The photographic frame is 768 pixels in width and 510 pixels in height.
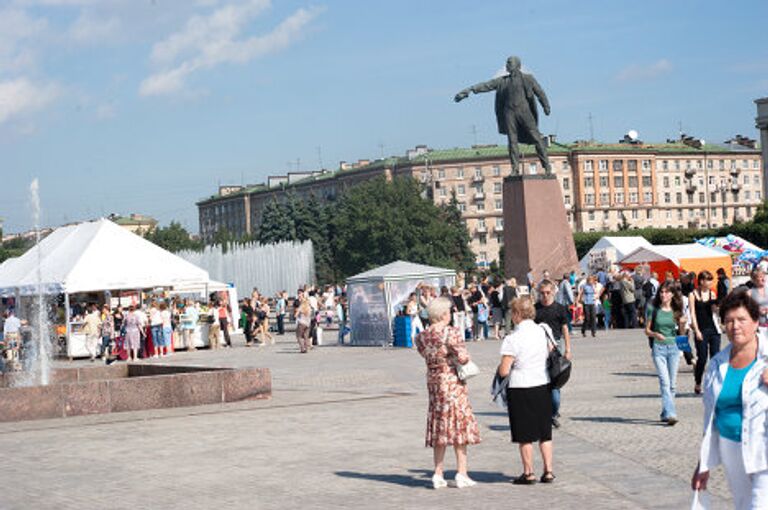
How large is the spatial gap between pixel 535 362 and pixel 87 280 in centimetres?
2709

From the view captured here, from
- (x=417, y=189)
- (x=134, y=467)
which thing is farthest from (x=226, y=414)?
(x=417, y=189)

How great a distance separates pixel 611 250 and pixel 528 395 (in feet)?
109

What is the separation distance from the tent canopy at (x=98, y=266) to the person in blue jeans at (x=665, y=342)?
23.9m

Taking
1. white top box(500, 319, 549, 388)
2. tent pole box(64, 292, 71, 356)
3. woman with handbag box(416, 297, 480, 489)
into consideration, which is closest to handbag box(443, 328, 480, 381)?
woman with handbag box(416, 297, 480, 489)

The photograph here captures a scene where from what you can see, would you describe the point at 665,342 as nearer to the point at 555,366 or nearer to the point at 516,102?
the point at 555,366

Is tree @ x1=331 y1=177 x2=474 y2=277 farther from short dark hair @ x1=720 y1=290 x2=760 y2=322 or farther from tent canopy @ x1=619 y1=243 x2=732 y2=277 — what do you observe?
short dark hair @ x1=720 y1=290 x2=760 y2=322

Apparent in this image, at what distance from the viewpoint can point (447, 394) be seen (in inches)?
386

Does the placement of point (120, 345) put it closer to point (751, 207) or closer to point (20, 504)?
point (20, 504)

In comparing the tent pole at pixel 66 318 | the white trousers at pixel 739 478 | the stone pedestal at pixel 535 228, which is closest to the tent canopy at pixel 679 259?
the stone pedestal at pixel 535 228

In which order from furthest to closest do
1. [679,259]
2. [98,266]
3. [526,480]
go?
[679,259]
[98,266]
[526,480]

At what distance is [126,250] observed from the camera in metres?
37.1

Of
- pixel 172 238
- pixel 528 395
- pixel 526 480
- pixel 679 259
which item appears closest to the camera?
pixel 526 480

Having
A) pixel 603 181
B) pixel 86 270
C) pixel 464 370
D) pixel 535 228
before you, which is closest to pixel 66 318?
pixel 86 270

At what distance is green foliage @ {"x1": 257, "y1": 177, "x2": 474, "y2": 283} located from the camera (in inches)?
3878
